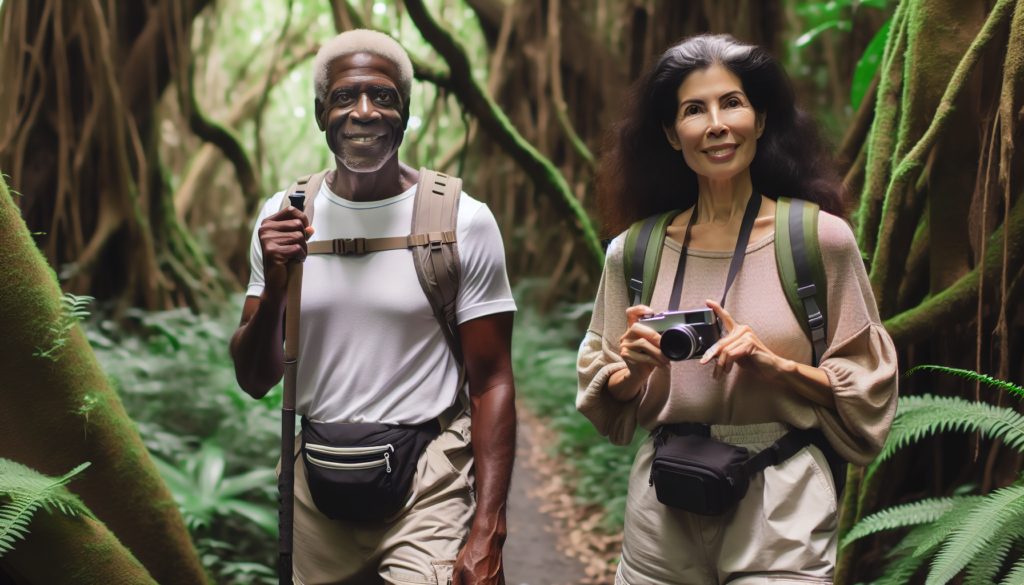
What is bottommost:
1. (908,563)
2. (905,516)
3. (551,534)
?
(551,534)

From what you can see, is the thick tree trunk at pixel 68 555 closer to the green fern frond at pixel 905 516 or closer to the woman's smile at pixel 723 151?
the woman's smile at pixel 723 151

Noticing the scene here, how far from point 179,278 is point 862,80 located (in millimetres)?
5267

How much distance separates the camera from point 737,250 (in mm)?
1681

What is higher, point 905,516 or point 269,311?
point 269,311

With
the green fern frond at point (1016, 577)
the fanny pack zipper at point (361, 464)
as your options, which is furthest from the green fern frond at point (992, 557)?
the fanny pack zipper at point (361, 464)

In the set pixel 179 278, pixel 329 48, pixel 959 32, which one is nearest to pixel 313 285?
pixel 329 48

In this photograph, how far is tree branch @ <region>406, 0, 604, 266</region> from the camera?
409cm

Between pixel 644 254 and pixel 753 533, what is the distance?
0.64m

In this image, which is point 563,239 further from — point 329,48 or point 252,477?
point 329,48

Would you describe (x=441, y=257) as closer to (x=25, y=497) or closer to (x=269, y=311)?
(x=269, y=311)

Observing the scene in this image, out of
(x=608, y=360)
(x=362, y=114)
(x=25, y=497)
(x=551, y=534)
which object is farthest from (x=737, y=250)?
(x=551, y=534)

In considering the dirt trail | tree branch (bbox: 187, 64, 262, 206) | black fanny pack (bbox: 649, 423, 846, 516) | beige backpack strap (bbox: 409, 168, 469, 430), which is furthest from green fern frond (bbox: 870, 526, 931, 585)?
tree branch (bbox: 187, 64, 262, 206)

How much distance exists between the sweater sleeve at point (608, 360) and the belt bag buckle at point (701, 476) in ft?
0.60

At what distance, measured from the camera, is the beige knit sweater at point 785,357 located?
158cm
